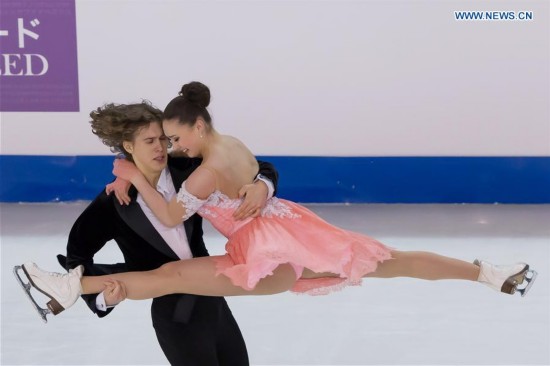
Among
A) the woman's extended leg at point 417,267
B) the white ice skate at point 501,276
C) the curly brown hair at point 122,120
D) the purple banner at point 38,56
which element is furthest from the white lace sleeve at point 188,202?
the purple banner at point 38,56

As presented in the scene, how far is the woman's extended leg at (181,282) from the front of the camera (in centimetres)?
263

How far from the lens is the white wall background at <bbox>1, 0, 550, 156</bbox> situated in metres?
6.50

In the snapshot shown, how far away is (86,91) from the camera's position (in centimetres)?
661

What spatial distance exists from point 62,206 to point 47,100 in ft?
2.42

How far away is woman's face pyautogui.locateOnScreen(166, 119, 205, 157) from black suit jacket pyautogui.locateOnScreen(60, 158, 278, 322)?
67 mm

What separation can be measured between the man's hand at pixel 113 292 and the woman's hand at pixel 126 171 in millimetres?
290

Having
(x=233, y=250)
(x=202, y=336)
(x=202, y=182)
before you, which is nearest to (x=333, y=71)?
(x=233, y=250)

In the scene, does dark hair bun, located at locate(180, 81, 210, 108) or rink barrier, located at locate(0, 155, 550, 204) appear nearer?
dark hair bun, located at locate(180, 81, 210, 108)

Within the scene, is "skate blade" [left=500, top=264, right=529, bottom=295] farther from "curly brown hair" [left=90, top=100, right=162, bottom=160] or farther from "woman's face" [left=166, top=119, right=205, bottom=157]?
"curly brown hair" [left=90, top=100, right=162, bottom=160]

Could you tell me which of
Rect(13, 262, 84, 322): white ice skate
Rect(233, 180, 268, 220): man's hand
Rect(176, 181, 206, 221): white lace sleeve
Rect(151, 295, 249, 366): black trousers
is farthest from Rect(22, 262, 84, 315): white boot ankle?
Rect(233, 180, 268, 220): man's hand

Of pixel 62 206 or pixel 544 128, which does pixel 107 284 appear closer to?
pixel 62 206

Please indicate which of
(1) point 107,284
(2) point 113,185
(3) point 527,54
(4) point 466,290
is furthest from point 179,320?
(3) point 527,54

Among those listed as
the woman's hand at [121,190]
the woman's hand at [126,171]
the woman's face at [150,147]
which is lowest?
the woman's hand at [121,190]

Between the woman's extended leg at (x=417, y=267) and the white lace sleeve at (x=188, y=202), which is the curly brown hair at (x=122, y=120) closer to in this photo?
the white lace sleeve at (x=188, y=202)
